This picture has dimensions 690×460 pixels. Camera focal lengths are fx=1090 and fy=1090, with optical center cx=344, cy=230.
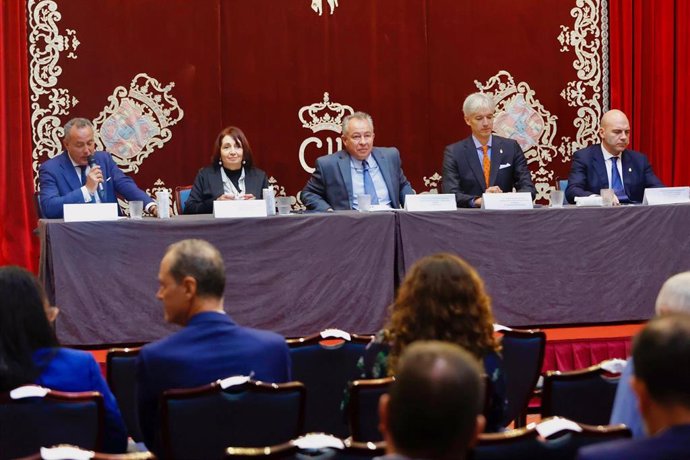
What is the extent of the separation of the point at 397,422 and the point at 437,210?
12.9ft

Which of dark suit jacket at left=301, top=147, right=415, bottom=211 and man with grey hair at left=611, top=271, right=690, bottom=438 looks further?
dark suit jacket at left=301, top=147, right=415, bottom=211

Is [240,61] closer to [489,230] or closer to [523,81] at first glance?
[523,81]

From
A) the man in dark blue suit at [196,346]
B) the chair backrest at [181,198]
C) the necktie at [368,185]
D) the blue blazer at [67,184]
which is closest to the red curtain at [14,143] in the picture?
the blue blazer at [67,184]

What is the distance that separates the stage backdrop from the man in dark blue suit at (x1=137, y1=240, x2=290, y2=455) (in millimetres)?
4588

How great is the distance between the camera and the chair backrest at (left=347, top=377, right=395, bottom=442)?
275cm

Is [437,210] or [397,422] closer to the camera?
[397,422]

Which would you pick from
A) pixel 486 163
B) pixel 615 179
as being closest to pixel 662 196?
pixel 615 179

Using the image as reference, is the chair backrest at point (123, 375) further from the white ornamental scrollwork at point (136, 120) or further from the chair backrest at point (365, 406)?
the white ornamental scrollwork at point (136, 120)

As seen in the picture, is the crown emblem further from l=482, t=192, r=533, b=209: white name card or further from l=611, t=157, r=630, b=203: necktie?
l=482, t=192, r=533, b=209: white name card

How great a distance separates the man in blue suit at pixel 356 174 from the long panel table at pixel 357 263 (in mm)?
654

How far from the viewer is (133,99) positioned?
24.2 feet

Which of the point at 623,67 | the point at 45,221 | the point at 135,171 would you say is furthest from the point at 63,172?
the point at 623,67

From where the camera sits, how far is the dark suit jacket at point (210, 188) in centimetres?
602

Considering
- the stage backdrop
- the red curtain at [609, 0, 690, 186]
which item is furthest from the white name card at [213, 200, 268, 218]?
the red curtain at [609, 0, 690, 186]
